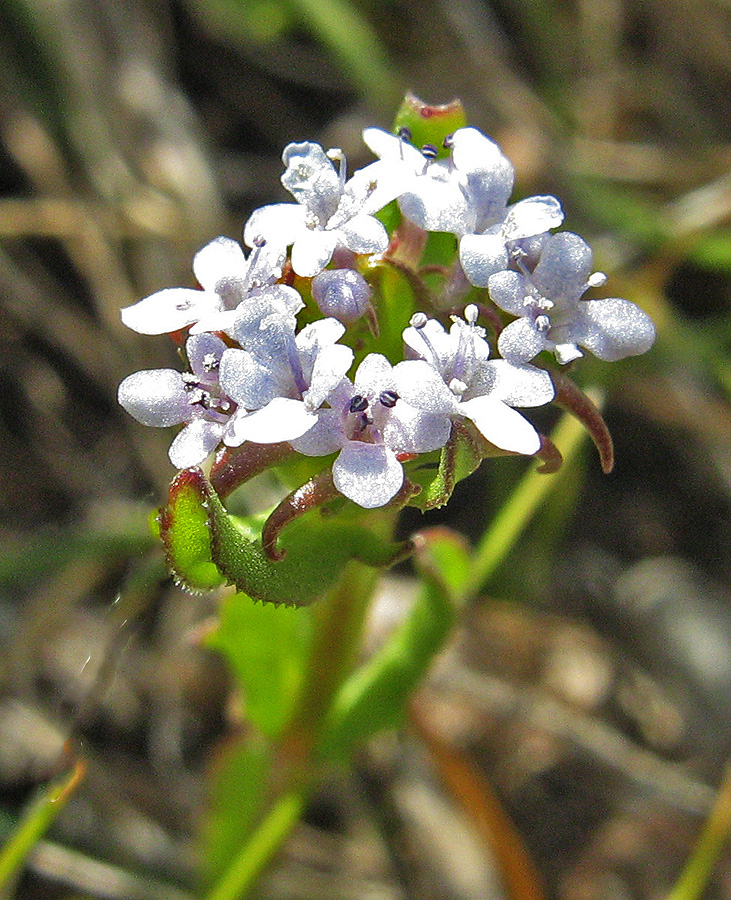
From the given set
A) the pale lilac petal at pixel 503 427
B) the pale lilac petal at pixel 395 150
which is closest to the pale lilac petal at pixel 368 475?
the pale lilac petal at pixel 503 427

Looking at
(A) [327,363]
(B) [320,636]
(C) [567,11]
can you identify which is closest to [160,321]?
(A) [327,363]

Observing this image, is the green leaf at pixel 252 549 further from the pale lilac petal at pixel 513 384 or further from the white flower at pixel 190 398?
the pale lilac petal at pixel 513 384

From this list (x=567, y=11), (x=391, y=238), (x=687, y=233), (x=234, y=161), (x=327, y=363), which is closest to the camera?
(x=327, y=363)

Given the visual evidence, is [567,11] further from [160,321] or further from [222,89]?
[160,321]

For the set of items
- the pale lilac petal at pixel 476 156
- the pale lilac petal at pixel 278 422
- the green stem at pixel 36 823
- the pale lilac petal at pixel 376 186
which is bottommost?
the green stem at pixel 36 823

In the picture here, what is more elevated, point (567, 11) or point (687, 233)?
point (567, 11)

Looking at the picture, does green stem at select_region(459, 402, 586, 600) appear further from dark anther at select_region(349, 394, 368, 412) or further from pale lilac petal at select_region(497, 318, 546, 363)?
dark anther at select_region(349, 394, 368, 412)

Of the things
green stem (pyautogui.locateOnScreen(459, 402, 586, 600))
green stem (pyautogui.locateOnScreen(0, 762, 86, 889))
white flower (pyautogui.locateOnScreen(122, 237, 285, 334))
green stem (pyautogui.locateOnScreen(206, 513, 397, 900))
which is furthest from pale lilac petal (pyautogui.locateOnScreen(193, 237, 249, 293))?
green stem (pyautogui.locateOnScreen(459, 402, 586, 600))
